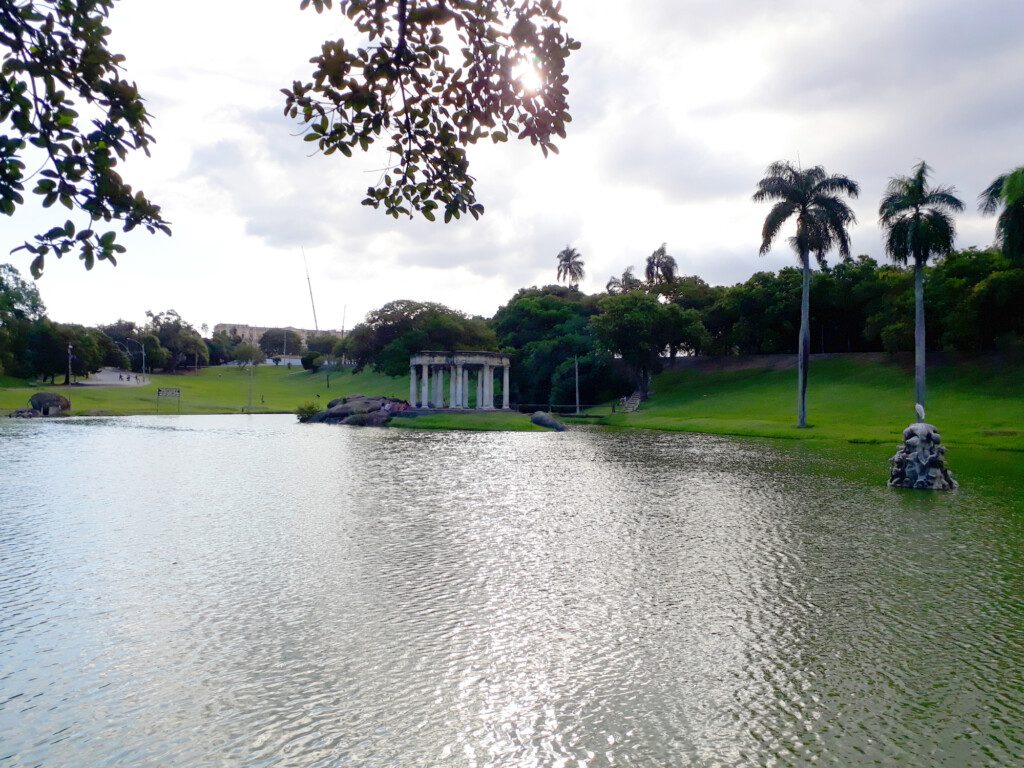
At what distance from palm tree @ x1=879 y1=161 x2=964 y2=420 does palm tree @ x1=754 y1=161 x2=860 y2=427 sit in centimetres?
482

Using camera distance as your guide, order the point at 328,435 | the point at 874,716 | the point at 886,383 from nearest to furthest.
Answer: the point at 874,716 < the point at 328,435 < the point at 886,383

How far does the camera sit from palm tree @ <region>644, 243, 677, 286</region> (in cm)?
10894

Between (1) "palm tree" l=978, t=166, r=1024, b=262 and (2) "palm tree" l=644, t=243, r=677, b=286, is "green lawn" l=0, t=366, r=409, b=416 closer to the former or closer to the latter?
(2) "palm tree" l=644, t=243, r=677, b=286

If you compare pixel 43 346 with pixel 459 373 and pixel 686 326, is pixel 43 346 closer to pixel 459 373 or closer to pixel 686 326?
pixel 459 373

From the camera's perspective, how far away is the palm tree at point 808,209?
5431 cm

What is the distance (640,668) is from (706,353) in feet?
279

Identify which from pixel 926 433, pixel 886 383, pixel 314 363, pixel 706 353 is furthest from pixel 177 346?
pixel 926 433

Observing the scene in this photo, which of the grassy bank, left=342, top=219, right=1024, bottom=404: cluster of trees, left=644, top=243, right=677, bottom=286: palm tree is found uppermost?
left=644, top=243, right=677, bottom=286: palm tree

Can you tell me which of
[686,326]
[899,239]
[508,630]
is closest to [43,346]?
[686,326]

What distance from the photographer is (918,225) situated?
47750 mm

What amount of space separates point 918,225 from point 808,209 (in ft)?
28.8

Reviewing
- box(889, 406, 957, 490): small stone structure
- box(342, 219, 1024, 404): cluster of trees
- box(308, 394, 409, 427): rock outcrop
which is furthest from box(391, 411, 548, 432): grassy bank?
box(889, 406, 957, 490): small stone structure

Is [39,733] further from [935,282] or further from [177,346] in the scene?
[177,346]

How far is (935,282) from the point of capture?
7038 cm
